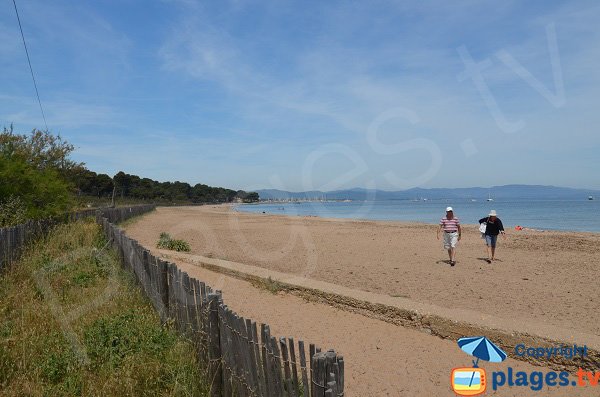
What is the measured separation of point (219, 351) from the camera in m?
4.02

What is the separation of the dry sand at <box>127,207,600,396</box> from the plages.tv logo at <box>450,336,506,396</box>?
10cm

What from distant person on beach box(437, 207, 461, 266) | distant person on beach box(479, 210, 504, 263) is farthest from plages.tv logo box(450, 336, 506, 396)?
distant person on beach box(479, 210, 504, 263)

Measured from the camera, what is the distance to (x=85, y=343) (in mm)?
4949

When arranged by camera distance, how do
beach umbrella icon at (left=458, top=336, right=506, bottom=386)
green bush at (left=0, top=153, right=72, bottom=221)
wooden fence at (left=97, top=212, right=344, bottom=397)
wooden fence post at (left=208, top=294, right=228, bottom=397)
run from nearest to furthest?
wooden fence at (left=97, top=212, right=344, bottom=397) → wooden fence post at (left=208, top=294, right=228, bottom=397) → beach umbrella icon at (left=458, top=336, right=506, bottom=386) → green bush at (left=0, top=153, right=72, bottom=221)

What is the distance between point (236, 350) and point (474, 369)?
3.06 meters

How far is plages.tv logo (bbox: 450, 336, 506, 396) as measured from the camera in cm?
473

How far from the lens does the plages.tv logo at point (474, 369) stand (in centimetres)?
473

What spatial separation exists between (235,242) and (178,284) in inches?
579

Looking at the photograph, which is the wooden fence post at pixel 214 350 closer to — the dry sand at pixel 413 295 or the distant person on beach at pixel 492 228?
the dry sand at pixel 413 295

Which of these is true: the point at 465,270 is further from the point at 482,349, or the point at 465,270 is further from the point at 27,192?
the point at 27,192

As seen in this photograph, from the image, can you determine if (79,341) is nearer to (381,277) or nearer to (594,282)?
(381,277)

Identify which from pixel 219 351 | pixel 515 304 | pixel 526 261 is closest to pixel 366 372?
pixel 219 351

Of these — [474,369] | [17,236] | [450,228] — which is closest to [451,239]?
[450,228]

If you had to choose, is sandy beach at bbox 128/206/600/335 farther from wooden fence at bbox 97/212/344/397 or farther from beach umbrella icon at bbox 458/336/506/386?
wooden fence at bbox 97/212/344/397
